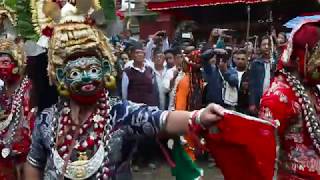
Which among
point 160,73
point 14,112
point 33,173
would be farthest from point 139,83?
point 33,173

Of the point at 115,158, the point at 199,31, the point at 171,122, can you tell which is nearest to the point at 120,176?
the point at 115,158

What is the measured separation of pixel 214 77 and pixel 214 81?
0.07 m

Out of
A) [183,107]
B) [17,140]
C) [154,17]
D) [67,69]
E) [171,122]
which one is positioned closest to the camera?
[171,122]

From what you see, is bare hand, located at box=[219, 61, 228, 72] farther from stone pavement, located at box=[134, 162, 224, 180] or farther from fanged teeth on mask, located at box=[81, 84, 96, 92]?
fanged teeth on mask, located at box=[81, 84, 96, 92]

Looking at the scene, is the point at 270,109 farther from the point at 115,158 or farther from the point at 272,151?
the point at 115,158

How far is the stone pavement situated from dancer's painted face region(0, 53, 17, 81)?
3.41m

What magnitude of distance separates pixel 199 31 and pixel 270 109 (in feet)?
50.7

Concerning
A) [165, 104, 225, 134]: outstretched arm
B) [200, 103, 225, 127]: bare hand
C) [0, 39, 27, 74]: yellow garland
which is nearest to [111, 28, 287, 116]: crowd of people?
[0, 39, 27, 74]: yellow garland

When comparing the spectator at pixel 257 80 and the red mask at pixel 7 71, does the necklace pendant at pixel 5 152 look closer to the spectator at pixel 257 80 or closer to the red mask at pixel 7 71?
the red mask at pixel 7 71

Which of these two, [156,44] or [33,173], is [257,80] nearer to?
[156,44]

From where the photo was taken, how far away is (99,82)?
3717 millimetres

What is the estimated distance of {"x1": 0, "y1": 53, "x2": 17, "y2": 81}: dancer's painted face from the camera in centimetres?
594

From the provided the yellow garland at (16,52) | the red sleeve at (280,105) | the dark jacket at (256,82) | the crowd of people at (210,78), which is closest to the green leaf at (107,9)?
the yellow garland at (16,52)

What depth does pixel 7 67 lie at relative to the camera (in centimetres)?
595
